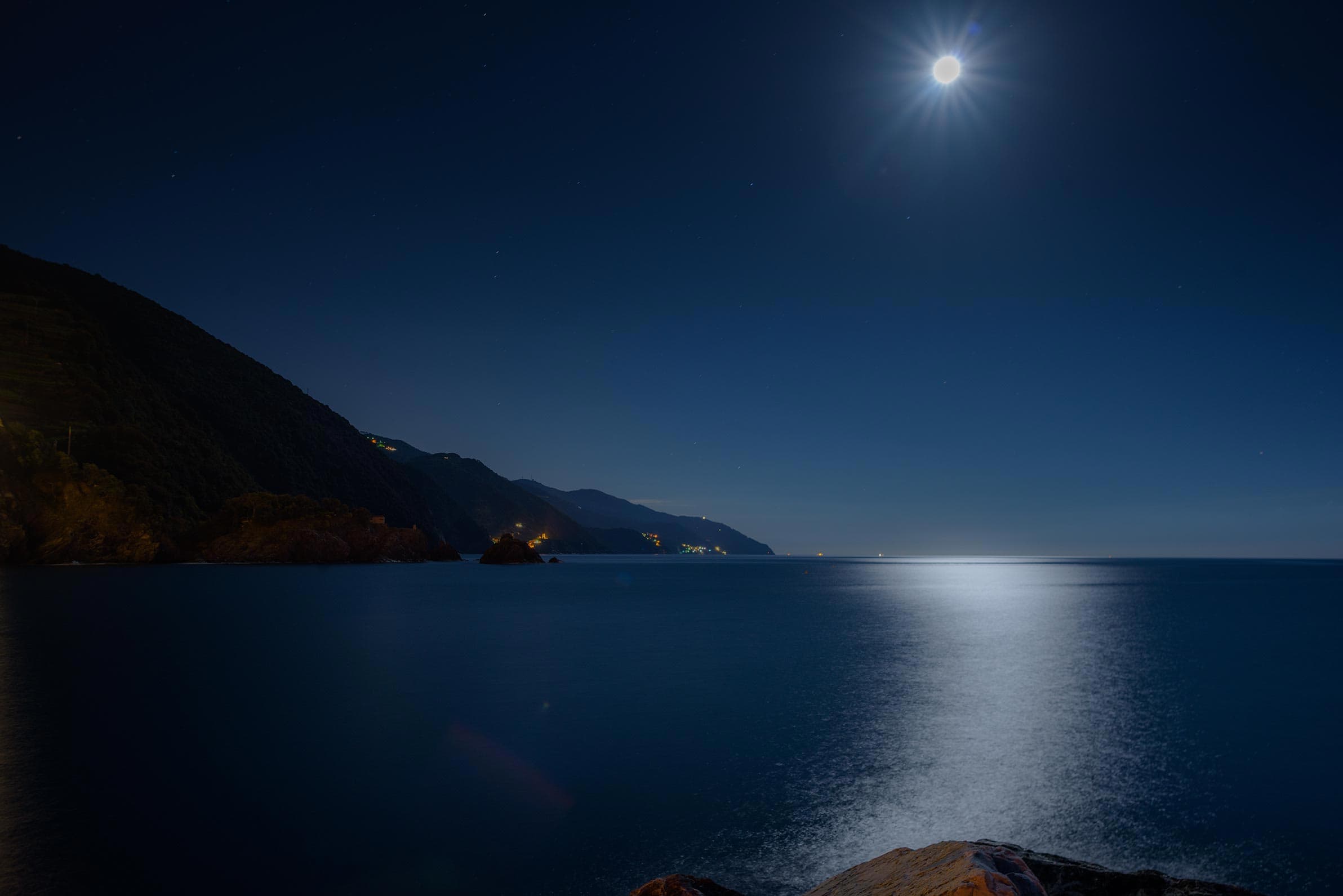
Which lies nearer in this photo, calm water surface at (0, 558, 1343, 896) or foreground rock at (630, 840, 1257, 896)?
foreground rock at (630, 840, 1257, 896)

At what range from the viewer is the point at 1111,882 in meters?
5.19

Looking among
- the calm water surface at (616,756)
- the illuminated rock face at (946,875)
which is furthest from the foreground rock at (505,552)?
the illuminated rock face at (946,875)

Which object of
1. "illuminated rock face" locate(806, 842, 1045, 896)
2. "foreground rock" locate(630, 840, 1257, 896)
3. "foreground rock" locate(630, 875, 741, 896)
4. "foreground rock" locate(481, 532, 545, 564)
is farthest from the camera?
"foreground rock" locate(481, 532, 545, 564)

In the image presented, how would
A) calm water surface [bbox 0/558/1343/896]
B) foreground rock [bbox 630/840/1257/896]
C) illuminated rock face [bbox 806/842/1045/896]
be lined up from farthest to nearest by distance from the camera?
1. calm water surface [bbox 0/558/1343/896]
2. foreground rock [bbox 630/840/1257/896]
3. illuminated rock face [bbox 806/842/1045/896]

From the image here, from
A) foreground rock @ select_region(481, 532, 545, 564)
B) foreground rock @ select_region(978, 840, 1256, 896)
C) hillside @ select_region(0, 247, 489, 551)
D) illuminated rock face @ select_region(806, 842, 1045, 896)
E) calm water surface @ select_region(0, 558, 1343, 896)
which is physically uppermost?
hillside @ select_region(0, 247, 489, 551)

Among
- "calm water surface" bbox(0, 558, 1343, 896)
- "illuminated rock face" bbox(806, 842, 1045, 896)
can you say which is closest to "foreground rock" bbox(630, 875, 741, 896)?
"illuminated rock face" bbox(806, 842, 1045, 896)

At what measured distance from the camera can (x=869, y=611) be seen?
5253cm

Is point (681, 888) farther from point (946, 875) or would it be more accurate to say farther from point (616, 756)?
point (616, 756)

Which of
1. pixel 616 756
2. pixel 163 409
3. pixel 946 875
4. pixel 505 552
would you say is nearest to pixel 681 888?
pixel 946 875

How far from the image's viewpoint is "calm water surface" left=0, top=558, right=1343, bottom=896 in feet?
27.6

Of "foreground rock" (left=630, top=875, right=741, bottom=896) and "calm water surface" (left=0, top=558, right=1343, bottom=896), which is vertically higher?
"foreground rock" (left=630, top=875, right=741, bottom=896)

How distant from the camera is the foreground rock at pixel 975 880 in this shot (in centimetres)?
331

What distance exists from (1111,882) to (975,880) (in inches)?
127

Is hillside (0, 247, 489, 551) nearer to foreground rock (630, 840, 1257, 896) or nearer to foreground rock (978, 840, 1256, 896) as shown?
foreground rock (630, 840, 1257, 896)
